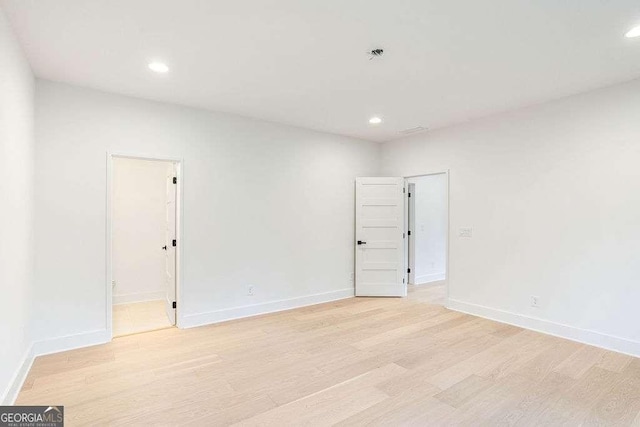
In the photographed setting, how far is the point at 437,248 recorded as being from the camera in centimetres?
714

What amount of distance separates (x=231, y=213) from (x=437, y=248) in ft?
15.8

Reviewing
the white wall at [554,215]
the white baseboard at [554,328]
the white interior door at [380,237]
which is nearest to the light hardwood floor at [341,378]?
the white baseboard at [554,328]

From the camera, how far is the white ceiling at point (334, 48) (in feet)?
6.99

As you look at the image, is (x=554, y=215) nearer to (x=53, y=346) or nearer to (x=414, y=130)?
(x=414, y=130)

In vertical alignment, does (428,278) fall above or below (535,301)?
below

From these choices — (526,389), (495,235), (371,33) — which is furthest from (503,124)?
(526,389)

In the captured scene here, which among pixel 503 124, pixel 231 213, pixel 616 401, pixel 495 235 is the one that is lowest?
pixel 616 401

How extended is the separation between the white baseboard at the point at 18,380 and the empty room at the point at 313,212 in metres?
0.04

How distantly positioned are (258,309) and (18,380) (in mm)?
2510

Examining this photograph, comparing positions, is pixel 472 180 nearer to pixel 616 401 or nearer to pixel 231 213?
pixel 616 401

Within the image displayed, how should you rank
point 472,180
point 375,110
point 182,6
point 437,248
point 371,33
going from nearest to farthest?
point 182,6 < point 371,33 < point 375,110 < point 472,180 < point 437,248

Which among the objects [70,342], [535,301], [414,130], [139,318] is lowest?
[139,318]

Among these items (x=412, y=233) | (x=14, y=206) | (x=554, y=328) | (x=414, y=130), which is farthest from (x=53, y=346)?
(x=412, y=233)

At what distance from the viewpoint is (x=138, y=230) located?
5.20 meters
